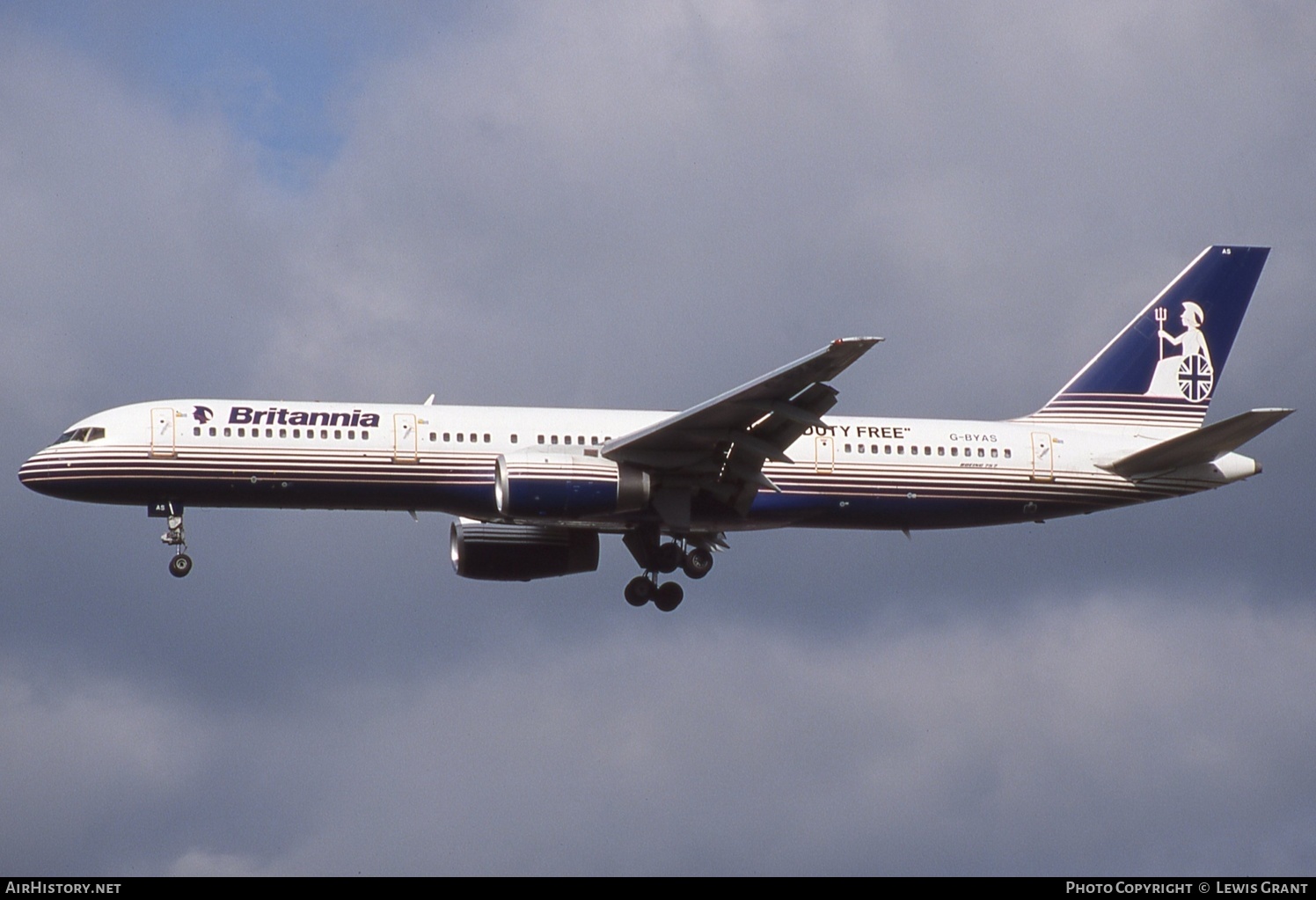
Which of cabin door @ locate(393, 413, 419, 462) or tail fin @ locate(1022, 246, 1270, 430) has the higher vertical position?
tail fin @ locate(1022, 246, 1270, 430)

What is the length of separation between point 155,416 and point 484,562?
957 cm

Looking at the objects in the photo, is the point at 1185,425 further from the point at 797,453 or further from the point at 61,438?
the point at 61,438

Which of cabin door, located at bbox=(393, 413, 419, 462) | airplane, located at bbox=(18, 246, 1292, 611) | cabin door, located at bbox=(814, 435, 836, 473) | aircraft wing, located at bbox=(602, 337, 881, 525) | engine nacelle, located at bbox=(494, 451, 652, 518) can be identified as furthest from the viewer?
cabin door, located at bbox=(814, 435, 836, 473)

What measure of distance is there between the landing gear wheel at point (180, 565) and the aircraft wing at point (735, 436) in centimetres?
1079

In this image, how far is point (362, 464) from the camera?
48.8 meters

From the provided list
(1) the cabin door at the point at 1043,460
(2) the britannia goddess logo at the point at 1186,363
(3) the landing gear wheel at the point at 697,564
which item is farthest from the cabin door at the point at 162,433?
(2) the britannia goddess logo at the point at 1186,363

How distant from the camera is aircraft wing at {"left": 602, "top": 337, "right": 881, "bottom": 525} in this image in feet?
149

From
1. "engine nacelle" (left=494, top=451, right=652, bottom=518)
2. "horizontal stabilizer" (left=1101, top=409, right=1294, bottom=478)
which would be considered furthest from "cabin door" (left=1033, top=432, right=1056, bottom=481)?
"engine nacelle" (left=494, top=451, right=652, bottom=518)

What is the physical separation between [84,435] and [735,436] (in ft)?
52.2

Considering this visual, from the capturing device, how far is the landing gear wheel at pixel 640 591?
5222 centimetres

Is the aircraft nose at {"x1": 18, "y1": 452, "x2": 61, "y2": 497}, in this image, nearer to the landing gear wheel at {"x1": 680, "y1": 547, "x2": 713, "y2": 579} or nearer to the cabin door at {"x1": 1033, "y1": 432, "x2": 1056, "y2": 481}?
the landing gear wheel at {"x1": 680, "y1": 547, "x2": 713, "y2": 579}

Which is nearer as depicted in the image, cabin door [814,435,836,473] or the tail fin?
cabin door [814,435,836,473]

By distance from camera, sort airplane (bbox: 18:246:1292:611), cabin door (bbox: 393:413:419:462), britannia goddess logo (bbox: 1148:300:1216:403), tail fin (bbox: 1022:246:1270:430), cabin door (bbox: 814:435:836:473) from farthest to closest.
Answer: britannia goddess logo (bbox: 1148:300:1216:403)
tail fin (bbox: 1022:246:1270:430)
cabin door (bbox: 814:435:836:473)
cabin door (bbox: 393:413:419:462)
airplane (bbox: 18:246:1292:611)
